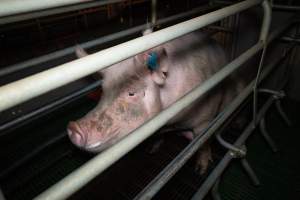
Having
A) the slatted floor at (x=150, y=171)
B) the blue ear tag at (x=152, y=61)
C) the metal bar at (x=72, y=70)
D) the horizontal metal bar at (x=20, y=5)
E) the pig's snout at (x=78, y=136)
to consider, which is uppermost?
the horizontal metal bar at (x=20, y=5)

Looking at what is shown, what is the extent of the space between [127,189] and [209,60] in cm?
133

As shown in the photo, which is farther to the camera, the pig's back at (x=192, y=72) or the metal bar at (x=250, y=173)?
the metal bar at (x=250, y=173)

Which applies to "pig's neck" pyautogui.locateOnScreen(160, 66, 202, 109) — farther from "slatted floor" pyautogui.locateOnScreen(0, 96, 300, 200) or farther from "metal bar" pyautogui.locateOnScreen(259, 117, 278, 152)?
"metal bar" pyautogui.locateOnScreen(259, 117, 278, 152)

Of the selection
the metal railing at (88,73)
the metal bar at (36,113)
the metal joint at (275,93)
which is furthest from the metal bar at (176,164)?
the metal bar at (36,113)

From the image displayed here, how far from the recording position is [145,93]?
4.88 ft

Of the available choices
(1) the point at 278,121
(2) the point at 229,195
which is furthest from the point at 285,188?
(1) the point at 278,121

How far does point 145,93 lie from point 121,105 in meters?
0.18

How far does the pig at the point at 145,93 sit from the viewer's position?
4.18ft

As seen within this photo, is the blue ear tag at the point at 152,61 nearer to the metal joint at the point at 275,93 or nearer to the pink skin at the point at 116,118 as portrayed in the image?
the pink skin at the point at 116,118

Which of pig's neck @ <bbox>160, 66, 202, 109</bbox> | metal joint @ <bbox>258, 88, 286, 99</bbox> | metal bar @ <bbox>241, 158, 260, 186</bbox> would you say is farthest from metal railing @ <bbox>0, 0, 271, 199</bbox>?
metal joint @ <bbox>258, 88, 286, 99</bbox>

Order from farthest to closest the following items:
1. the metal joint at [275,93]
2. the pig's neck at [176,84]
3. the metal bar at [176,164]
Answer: the metal joint at [275,93] → the pig's neck at [176,84] → the metal bar at [176,164]

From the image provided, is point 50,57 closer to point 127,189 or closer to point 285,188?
point 127,189

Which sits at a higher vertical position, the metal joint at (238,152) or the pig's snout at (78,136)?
the pig's snout at (78,136)

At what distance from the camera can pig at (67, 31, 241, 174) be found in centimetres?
127
